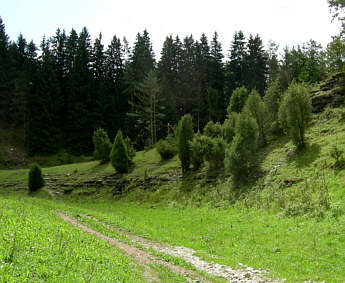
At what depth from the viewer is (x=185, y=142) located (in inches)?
1346

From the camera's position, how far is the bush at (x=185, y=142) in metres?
34.0

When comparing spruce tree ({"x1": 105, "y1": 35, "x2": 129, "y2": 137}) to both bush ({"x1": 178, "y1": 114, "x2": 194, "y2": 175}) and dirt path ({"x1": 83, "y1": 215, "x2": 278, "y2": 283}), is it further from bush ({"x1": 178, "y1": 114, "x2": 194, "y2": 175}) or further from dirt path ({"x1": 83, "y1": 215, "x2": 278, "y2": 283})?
dirt path ({"x1": 83, "y1": 215, "x2": 278, "y2": 283})

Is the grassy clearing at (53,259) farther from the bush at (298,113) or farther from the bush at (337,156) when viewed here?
the bush at (298,113)

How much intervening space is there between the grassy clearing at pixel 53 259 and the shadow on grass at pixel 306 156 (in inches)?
727

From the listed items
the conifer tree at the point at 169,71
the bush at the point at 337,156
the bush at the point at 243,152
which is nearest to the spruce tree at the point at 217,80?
the conifer tree at the point at 169,71

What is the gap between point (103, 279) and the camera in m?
6.77

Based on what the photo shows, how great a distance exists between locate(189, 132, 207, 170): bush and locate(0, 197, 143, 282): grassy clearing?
22.5 m

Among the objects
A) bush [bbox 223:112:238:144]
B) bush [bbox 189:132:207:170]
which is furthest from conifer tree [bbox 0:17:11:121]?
bush [bbox 223:112:238:144]

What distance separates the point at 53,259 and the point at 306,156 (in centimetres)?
2241

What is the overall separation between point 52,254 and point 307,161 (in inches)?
831

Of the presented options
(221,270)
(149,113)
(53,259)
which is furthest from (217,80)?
(53,259)

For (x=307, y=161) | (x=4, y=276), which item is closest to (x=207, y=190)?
(x=307, y=161)

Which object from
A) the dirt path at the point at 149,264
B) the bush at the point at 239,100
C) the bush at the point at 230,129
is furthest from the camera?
the bush at the point at 239,100

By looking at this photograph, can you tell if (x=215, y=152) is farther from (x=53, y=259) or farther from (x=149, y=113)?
(x=149, y=113)
